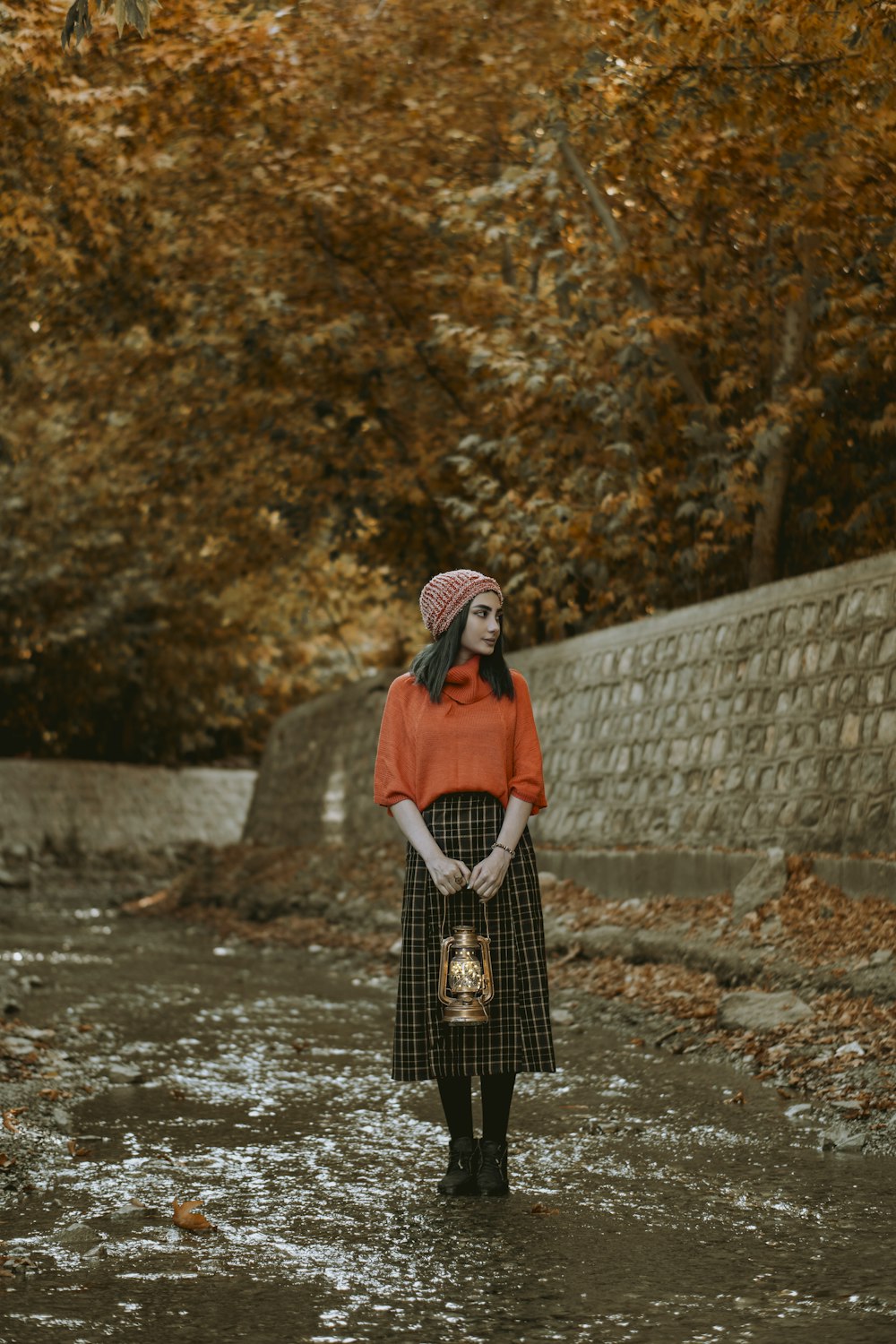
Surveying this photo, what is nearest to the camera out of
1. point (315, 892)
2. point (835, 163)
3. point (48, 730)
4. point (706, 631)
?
point (835, 163)

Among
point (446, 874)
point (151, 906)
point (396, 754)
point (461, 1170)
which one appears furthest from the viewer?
point (151, 906)

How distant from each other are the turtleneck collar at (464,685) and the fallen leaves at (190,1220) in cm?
172

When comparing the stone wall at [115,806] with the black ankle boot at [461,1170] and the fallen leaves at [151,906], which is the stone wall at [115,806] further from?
the black ankle boot at [461,1170]

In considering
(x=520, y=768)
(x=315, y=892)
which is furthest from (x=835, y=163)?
(x=315, y=892)

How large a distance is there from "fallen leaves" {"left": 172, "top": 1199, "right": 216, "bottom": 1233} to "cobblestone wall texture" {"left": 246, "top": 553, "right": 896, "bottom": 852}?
5.45m

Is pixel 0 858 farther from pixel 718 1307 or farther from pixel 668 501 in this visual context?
pixel 718 1307

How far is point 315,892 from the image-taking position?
54.4 feet

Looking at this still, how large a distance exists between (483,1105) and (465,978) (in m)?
0.45

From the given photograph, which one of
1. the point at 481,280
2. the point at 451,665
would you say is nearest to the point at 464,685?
the point at 451,665

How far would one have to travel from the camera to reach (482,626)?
500 centimetres

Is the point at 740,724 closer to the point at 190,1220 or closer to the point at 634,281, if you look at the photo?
the point at 634,281

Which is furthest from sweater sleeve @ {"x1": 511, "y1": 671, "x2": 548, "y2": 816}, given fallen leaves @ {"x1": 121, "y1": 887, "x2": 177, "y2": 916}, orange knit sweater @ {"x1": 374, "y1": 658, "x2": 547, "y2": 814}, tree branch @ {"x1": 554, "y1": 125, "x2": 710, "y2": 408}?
fallen leaves @ {"x1": 121, "y1": 887, "x2": 177, "y2": 916}

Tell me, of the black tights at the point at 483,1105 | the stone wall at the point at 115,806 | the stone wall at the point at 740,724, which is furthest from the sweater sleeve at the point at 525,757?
the stone wall at the point at 115,806

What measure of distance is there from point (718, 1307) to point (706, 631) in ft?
27.3
